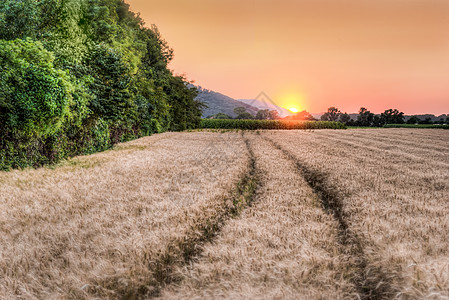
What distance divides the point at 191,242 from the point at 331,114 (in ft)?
432

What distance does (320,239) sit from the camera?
13.5 feet

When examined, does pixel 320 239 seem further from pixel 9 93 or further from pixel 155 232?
pixel 9 93

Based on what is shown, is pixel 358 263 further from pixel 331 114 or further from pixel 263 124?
pixel 331 114

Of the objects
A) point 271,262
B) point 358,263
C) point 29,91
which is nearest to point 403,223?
point 358,263

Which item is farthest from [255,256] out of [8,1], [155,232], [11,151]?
[8,1]

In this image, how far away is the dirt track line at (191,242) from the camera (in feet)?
10.6

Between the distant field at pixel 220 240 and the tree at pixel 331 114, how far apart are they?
11890cm

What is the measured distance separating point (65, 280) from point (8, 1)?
41.0 ft

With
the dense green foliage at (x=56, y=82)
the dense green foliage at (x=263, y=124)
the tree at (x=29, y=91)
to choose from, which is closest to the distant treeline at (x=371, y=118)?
the dense green foliage at (x=263, y=124)

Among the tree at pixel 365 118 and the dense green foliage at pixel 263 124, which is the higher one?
the tree at pixel 365 118

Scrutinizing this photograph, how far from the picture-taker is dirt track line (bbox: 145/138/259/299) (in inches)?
127

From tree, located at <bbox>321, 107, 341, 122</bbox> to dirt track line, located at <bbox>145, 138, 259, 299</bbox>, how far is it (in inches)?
4713

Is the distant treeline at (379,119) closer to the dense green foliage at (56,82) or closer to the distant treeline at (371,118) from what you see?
the distant treeline at (371,118)

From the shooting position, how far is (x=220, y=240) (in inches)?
160
